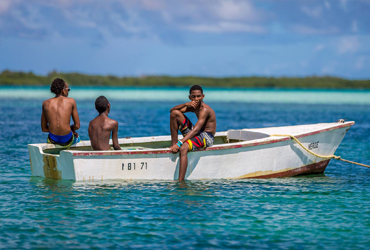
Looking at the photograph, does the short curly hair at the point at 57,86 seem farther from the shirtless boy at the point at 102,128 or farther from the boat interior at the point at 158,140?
the boat interior at the point at 158,140

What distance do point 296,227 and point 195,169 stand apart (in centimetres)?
318

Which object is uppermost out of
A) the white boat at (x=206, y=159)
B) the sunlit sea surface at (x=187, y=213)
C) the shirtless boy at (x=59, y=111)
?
the shirtless boy at (x=59, y=111)

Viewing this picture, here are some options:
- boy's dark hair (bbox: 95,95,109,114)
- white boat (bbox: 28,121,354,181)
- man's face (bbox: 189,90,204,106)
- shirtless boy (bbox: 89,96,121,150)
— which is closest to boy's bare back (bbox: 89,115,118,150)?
shirtless boy (bbox: 89,96,121,150)

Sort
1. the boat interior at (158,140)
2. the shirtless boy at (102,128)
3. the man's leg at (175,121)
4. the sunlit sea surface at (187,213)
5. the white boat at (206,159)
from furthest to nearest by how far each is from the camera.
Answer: the boat interior at (158,140) < the man's leg at (175,121) < the shirtless boy at (102,128) < the white boat at (206,159) < the sunlit sea surface at (187,213)

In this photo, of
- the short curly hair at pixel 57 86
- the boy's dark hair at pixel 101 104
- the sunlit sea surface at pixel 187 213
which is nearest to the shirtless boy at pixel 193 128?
the sunlit sea surface at pixel 187 213

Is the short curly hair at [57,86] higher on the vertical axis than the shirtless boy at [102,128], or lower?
higher

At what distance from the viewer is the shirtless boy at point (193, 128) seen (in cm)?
1011

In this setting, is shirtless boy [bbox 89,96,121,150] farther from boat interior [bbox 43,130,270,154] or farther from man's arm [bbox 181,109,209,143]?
man's arm [bbox 181,109,209,143]

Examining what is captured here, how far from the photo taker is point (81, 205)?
8547 mm

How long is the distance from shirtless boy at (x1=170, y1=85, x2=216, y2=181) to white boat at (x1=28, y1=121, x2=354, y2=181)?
0.14 meters

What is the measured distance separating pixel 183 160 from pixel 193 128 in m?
0.68

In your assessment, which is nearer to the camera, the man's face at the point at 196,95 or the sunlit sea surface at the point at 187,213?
the sunlit sea surface at the point at 187,213

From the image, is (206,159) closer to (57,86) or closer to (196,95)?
(196,95)

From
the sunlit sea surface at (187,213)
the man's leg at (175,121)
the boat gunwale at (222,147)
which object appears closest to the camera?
the sunlit sea surface at (187,213)
